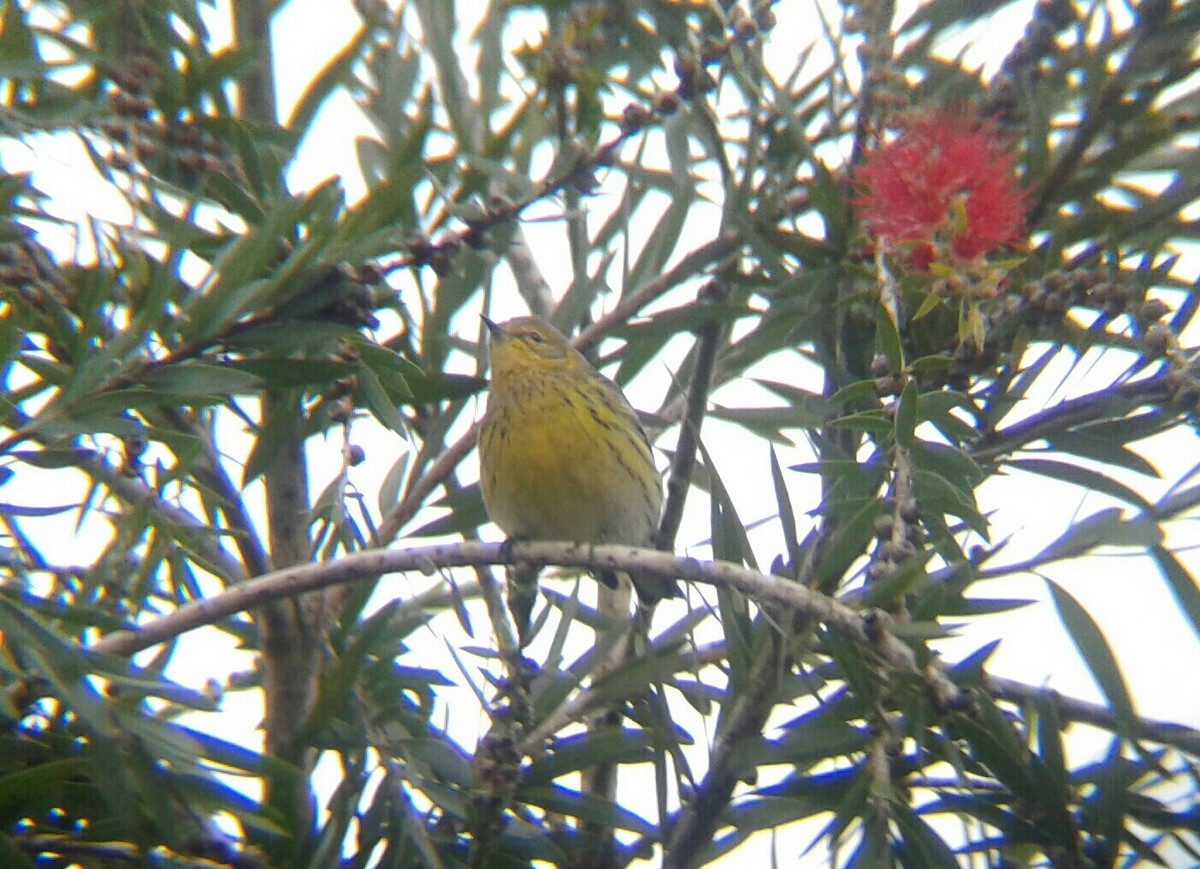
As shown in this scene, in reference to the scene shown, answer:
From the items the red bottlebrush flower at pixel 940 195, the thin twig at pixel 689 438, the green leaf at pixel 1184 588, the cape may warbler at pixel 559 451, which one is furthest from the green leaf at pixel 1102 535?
the cape may warbler at pixel 559 451

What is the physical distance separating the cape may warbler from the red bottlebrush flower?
141 cm

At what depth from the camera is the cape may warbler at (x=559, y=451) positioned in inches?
138

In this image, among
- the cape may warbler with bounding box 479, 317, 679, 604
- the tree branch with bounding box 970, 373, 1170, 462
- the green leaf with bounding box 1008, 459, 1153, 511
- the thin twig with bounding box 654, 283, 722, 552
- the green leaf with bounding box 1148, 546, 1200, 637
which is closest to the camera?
the green leaf with bounding box 1148, 546, 1200, 637

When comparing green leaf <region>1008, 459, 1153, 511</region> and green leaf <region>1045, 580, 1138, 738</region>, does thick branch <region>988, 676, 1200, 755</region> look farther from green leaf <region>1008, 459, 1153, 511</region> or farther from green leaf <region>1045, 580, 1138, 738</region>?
green leaf <region>1008, 459, 1153, 511</region>

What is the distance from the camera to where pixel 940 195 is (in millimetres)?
1846

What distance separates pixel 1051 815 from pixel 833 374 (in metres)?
0.76

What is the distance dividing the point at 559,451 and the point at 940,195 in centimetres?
182

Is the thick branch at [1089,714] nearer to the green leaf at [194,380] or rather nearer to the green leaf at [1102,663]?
the green leaf at [1102,663]

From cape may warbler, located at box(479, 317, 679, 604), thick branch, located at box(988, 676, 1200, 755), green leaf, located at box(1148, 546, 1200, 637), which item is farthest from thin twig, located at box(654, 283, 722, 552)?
cape may warbler, located at box(479, 317, 679, 604)

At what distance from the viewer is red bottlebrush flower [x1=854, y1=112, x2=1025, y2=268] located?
1807 millimetres

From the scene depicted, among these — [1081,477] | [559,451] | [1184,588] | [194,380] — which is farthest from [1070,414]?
[559,451]

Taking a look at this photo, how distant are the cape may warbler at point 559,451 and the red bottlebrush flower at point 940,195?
55.5 inches

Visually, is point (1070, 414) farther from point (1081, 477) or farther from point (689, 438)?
point (689, 438)

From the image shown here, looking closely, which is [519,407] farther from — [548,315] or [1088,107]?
[1088,107]
